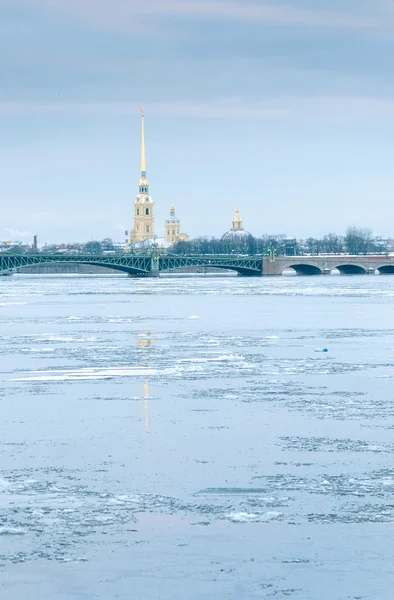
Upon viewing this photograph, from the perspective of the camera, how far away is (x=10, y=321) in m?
35.1

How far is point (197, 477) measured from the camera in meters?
9.92

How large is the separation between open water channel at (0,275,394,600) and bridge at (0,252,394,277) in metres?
79.6

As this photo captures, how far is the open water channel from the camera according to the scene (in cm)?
727

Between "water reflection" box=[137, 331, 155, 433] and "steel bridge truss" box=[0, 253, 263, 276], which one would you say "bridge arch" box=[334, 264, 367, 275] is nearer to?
"steel bridge truss" box=[0, 253, 263, 276]

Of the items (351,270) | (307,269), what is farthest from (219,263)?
Result: (351,270)

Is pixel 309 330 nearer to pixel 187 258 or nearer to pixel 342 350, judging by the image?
pixel 342 350

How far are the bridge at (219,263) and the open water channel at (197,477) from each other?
3135 inches

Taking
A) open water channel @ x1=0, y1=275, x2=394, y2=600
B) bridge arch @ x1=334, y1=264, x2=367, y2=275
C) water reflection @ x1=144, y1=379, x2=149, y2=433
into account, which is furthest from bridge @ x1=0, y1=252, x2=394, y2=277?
water reflection @ x1=144, y1=379, x2=149, y2=433

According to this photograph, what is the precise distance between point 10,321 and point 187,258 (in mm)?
71155

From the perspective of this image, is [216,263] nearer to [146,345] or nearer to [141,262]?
[141,262]

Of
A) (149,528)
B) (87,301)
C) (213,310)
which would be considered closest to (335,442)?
(149,528)

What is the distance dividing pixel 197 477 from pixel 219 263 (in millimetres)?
94853

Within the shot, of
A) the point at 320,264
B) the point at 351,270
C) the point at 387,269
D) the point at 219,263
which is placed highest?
the point at 219,263

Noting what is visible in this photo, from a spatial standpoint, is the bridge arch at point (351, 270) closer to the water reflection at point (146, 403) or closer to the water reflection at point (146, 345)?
the water reflection at point (146, 345)
